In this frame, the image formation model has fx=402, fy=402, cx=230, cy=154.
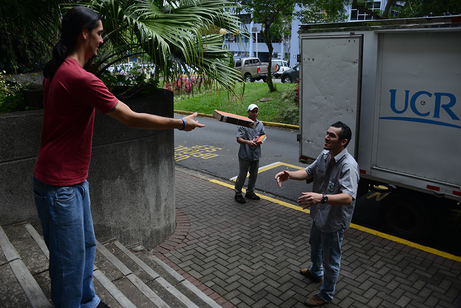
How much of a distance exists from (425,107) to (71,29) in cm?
466

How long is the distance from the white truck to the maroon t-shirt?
14.6ft

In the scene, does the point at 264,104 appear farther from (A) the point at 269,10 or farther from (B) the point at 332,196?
(B) the point at 332,196

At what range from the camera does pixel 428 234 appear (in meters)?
5.90

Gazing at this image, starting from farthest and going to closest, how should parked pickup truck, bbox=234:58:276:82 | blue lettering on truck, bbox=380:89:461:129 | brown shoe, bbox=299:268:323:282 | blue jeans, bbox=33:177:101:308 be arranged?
parked pickup truck, bbox=234:58:276:82 < blue lettering on truck, bbox=380:89:461:129 < brown shoe, bbox=299:268:323:282 < blue jeans, bbox=33:177:101:308

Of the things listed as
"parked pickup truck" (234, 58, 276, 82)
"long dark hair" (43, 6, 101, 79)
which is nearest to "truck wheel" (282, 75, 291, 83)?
"parked pickup truck" (234, 58, 276, 82)

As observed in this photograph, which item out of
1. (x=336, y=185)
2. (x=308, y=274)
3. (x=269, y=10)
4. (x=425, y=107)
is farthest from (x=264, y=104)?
(x=336, y=185)

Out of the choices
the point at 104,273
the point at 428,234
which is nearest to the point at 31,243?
the point at 104,273

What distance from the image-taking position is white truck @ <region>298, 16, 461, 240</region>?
5.24 meters

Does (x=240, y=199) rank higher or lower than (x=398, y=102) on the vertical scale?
lower

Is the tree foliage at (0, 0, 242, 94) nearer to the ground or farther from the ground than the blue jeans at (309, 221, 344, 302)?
farther from the ground

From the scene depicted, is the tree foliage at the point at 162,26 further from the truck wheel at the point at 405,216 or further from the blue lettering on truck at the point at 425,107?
the truck wheel at the point at 405,216

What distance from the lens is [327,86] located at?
650cm

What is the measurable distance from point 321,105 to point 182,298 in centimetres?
408

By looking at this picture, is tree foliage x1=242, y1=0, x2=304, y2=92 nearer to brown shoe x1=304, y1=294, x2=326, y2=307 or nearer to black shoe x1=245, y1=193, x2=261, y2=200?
black shoe x1=245, y1=193, x2=261, y2=200
